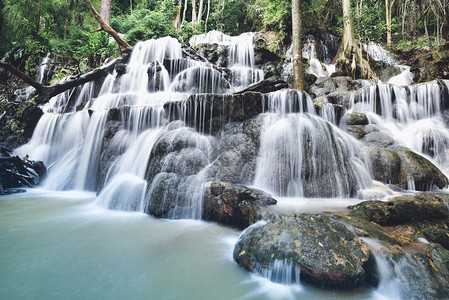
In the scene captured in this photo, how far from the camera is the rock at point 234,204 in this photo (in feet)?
10.6

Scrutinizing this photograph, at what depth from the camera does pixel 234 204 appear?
347cm

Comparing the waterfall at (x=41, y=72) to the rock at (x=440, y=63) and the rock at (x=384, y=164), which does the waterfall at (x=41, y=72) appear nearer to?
the rock at (x=384, y=164)

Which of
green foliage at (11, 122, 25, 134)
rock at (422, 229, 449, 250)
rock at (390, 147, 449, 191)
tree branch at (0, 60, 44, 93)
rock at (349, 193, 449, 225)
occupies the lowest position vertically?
rock at (422, 229, 449, 250)

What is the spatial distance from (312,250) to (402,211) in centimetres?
185

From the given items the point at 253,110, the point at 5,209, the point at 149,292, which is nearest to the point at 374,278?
the point at 149,292

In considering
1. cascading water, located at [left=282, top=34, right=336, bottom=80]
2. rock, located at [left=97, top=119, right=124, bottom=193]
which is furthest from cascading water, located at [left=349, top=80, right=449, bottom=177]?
rock, located at [left=97, top=119, right=124, bottom=193]

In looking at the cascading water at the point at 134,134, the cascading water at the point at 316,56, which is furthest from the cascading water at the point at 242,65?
the cascading water at the point at 316,56

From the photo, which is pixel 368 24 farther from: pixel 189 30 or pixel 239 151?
pixel 189 30

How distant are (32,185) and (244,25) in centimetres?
2086

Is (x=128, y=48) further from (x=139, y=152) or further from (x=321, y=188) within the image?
(x=321, y=188)

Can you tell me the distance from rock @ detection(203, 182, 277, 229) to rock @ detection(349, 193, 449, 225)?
131cm

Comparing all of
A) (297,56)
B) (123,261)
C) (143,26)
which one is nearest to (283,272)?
(123,261)

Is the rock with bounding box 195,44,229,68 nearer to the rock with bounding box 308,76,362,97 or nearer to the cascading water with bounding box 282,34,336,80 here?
the cascading water with bounding box 282,34,336,80

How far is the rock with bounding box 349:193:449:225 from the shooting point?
9.59ft
